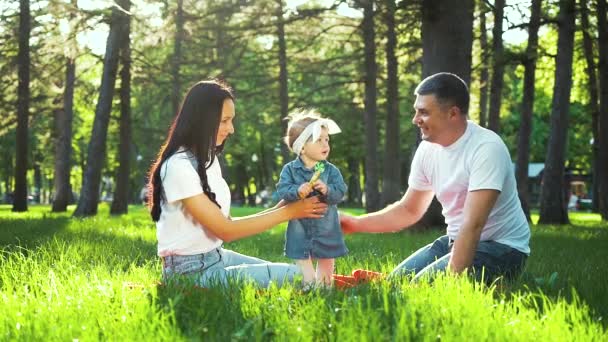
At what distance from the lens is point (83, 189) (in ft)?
73.5

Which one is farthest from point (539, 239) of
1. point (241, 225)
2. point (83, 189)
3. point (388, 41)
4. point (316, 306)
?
point (83, 189)

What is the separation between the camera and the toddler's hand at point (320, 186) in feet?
18.6

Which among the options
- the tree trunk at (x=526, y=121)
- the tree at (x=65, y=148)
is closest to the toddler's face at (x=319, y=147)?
the tree trunk at (x=526, y=121)

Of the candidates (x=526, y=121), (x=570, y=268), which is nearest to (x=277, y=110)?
(x=526, y=121)

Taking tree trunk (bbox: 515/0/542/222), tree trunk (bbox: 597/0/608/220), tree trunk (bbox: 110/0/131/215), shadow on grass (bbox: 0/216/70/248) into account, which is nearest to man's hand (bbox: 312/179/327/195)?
shadow on grass (bbox: 0/216/70/248)

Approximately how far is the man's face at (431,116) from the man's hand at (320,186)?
86 cm

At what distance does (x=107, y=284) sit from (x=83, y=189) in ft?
60.3

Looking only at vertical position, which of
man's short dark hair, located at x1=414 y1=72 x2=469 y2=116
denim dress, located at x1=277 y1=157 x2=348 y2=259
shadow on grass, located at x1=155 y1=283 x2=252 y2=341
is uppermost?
man's short dark hair, located at x1=414 y1=72 x2=469 y2=116

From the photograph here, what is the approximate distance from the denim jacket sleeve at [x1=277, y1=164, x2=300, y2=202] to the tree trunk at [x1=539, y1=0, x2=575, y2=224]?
1403 centimetres

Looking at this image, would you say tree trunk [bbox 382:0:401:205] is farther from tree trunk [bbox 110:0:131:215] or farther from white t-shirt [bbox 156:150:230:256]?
white t-shirt [bbox 156:150:230:256]

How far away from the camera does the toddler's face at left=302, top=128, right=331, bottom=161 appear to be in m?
5.80

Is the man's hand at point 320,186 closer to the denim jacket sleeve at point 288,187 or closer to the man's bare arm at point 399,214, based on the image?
the denim jacket sleeve at point 288,187

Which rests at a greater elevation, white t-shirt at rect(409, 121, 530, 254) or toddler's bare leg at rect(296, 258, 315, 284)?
white t-shirt at rect(409, 121, 530, 254)

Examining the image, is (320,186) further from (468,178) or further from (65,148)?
(65,148)
